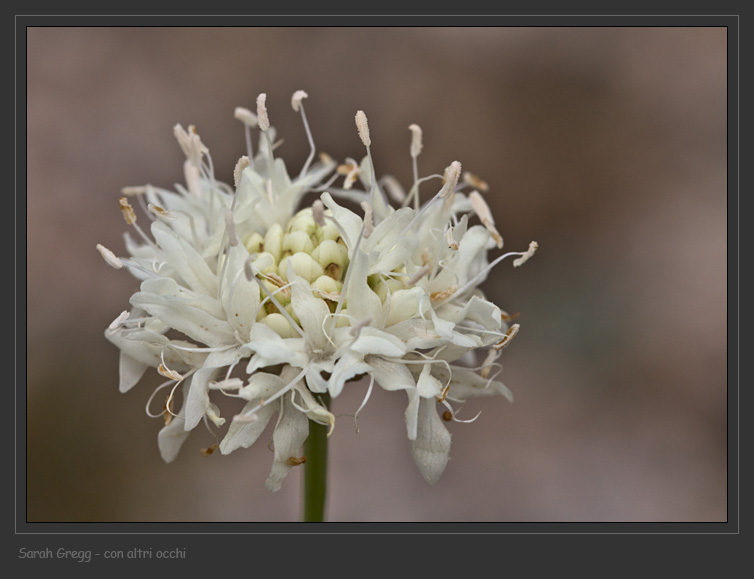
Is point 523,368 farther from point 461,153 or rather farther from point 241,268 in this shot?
point 241,268

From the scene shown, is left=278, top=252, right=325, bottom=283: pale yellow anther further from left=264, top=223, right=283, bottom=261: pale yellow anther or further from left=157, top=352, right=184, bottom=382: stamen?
left=157, top=352, right=184, bottom=382: stamen

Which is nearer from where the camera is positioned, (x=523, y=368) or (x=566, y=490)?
(x=566, y=490)

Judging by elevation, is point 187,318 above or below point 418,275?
below

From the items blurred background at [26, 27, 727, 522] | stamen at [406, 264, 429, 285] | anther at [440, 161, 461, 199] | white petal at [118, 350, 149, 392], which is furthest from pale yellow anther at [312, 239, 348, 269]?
blurred background at [26, 27, 727, 522]

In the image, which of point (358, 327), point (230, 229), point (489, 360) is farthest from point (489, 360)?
point (230, 229)

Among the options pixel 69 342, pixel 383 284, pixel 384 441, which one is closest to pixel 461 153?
pixel 384 441

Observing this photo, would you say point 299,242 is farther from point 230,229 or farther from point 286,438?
point 286,438
